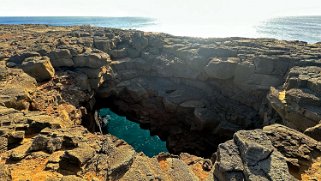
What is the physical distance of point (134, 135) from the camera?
101ft

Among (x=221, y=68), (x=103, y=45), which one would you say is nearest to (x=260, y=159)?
(x=221, y=68)

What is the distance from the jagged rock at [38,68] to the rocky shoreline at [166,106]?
0.09 meters

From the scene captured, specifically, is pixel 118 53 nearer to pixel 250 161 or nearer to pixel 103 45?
pixel 103 45

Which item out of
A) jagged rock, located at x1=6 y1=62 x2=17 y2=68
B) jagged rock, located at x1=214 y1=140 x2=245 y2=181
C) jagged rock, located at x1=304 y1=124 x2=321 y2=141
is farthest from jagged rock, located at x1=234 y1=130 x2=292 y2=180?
jagged rock, located at x1=6 y1=62 x2=17 y2=68

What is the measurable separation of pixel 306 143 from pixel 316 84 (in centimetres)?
757

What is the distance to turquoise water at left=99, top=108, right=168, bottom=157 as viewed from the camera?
2905 cm

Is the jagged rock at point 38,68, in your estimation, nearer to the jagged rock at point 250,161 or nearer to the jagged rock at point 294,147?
the jagged rock at point 250,161

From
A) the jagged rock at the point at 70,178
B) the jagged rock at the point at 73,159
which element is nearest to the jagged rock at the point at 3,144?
the jagged rock at the point at 73,159

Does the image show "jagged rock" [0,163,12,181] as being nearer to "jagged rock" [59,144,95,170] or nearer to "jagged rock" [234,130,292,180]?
"jagged rock" [59,144,95,170]

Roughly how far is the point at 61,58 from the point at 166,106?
1235 cm

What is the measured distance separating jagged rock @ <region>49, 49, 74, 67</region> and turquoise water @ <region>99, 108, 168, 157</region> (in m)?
8.27

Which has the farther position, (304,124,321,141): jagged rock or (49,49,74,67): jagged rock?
(49,49,74,67): jagged rock

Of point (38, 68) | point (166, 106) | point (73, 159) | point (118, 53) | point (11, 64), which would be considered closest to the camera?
point (73, 159)

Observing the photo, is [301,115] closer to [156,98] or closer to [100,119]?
[156,98]
